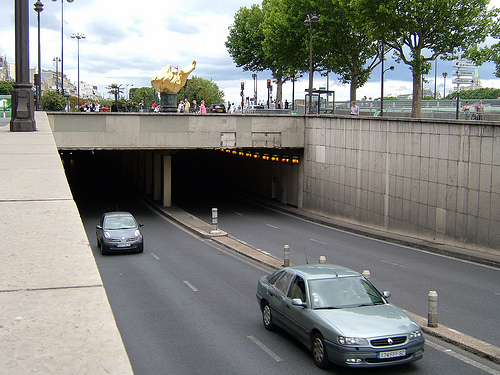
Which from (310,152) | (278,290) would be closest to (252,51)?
(310,152)

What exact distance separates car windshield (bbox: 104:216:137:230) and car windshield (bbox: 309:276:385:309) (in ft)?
52.2

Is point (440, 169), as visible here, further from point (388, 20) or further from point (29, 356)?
point (29, 356)

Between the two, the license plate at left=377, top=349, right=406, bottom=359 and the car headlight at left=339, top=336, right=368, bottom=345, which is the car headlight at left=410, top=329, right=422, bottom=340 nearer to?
the license plate at left=377, top=349, right=406, bottom=359

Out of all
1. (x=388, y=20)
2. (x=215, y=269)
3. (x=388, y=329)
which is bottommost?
(x=215, y=269)

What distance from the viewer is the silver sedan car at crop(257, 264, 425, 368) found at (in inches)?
367

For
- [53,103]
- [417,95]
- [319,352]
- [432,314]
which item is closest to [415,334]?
[319,352]

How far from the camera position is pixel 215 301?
51.5 ft

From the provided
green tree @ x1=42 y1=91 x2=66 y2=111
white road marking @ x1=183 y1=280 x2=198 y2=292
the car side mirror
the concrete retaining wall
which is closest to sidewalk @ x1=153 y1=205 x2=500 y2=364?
the concrete retaining wall

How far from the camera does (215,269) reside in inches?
822

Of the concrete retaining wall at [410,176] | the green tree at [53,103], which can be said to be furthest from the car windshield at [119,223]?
the green tree at [53,103]

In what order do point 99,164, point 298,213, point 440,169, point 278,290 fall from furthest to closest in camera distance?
point 99,164 → point 298,213 → point 440,169 → point 278,290

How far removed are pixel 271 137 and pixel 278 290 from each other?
26667 mm

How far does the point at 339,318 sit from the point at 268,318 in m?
2.78

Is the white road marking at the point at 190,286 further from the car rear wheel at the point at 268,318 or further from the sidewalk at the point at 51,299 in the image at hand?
the sidewalk at the point at 51,299
